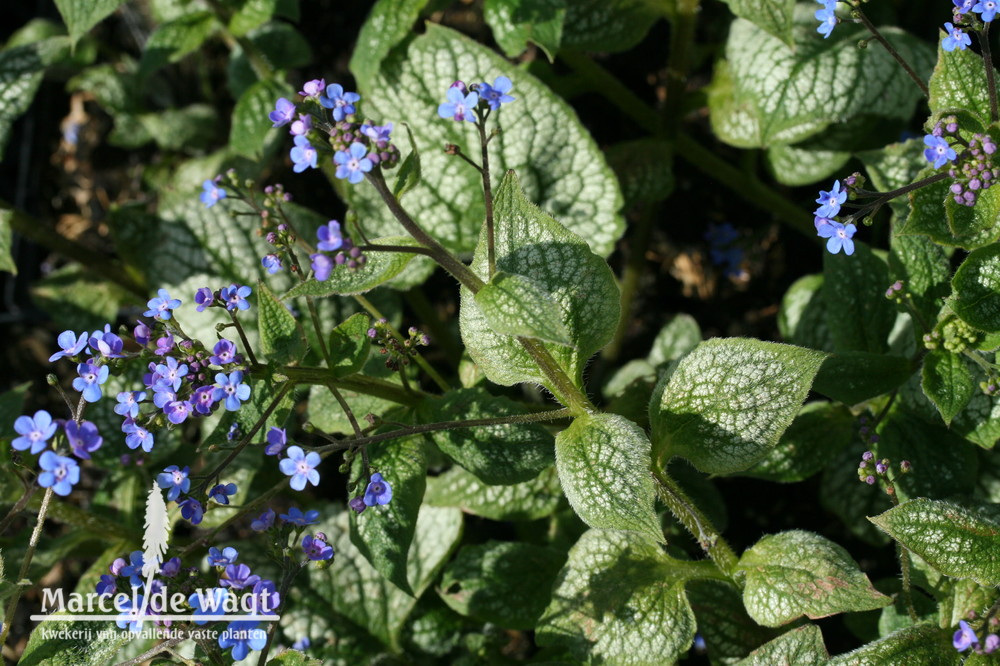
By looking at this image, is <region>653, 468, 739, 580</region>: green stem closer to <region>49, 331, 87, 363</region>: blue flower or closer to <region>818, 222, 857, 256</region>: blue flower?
<region>818, 222, 857, 256</region>: blue flower

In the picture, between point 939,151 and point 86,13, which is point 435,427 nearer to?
point 939,151

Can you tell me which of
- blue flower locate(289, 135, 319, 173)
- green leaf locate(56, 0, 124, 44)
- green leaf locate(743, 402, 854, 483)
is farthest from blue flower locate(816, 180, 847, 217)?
green leaf locate(56, 0, 124, 44)

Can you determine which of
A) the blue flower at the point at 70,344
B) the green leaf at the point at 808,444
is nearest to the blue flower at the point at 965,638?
the green leaf at the point at 808,444

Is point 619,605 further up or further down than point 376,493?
further down

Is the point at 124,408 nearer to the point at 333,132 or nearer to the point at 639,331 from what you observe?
the point at 333,132

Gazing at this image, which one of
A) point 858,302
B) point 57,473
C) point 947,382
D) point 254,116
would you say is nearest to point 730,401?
point 947,382

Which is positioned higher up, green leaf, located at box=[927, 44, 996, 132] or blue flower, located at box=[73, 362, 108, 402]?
green leaf, located at box=[927, 44, 996, 132]

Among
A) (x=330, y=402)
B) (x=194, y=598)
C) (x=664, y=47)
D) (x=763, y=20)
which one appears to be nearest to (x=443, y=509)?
(x=330, y=402)
